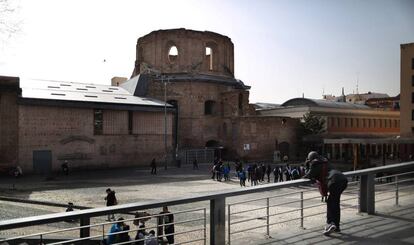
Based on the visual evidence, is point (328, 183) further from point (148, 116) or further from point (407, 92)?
point (407, 92)

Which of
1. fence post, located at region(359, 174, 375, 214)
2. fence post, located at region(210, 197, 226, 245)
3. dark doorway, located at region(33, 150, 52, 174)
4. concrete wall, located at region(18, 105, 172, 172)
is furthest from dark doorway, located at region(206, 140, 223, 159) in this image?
fence post, located at region(210, 197, 226, 245)

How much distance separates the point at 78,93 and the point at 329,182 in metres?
29.7

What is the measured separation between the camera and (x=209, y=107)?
45.6 meters

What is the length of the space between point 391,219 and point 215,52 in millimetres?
41766

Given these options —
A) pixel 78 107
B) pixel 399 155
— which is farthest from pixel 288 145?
pixel 78 107

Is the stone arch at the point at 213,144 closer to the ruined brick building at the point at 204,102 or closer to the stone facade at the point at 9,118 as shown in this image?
the ruined brick building at the point at 204,102

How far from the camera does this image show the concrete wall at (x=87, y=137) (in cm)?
2798

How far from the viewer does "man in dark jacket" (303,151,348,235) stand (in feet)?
17.9

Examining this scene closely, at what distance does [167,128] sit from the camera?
35875 millimetres

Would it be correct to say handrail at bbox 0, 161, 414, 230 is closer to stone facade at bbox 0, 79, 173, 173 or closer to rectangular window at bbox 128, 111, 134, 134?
stone facade at bbox 0, 79, 173, 173

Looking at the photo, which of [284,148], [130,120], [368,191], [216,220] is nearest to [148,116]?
[130,120]

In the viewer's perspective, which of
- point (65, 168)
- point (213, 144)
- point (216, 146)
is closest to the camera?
point (65, 168)

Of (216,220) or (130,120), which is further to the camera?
(130,120)

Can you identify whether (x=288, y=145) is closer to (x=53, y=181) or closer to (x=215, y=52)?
(x=215, y=52)
